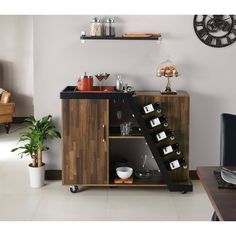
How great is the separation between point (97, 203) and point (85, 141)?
2.07ft

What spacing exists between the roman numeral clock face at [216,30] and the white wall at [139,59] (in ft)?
0.18

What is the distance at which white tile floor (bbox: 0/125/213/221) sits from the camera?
3744 mm

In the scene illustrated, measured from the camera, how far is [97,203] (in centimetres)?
411

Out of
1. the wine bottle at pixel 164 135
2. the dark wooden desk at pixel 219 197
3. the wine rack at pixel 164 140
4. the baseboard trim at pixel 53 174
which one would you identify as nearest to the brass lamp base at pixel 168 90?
the wine rack at pixel 164 140

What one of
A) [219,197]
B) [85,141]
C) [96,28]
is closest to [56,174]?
[85,141]

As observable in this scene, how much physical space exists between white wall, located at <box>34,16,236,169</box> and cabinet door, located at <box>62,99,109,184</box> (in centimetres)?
54

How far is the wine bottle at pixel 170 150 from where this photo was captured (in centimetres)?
434

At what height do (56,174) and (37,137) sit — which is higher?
(37,137)

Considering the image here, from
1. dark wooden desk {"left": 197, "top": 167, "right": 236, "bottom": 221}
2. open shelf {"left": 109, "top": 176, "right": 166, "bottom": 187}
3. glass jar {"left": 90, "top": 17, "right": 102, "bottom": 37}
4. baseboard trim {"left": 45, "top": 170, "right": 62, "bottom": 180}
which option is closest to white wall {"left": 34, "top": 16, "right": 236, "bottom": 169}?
glass jar {"left": 90, "top": 17, "right": 102, "bottom": 37}

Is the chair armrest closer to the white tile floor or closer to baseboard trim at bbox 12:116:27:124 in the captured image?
baseboard trim at bbox 12:116:27:124

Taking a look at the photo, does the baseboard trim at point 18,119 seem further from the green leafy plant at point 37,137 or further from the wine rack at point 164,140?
the wine rack at point 164,140

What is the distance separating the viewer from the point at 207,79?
15.2ft

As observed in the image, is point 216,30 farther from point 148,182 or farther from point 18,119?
point 18,119
